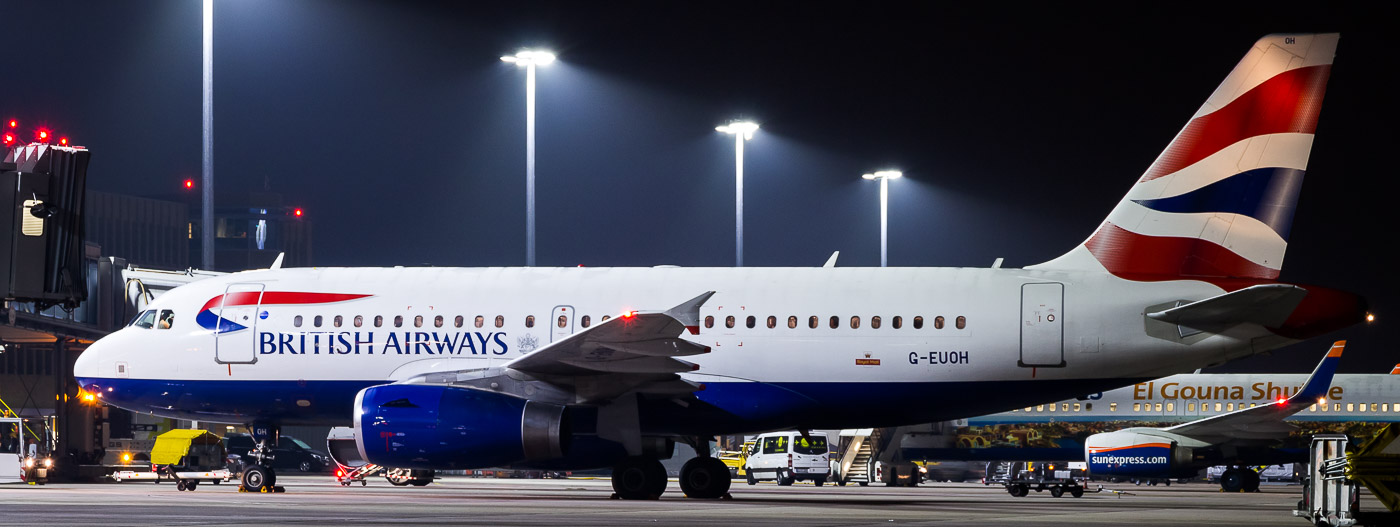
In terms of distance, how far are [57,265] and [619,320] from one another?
1097 cm

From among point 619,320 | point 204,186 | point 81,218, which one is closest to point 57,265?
point 81,218

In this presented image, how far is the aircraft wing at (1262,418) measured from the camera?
3400cm

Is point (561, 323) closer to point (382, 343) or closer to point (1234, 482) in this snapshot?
point (382, 343)

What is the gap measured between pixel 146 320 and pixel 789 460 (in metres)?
19.6

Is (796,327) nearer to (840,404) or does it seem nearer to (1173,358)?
(840,404)

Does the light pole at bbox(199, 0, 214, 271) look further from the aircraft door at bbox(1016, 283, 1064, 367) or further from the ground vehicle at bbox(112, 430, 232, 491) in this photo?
the aircraft door at bbox(1016, 283, 1064, 367)

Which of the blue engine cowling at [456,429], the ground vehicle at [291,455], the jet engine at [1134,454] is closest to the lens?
the blue engine cowling at [456,429]

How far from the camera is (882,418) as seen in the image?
2250 centimetres

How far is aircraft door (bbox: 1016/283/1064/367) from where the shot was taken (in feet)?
70.5

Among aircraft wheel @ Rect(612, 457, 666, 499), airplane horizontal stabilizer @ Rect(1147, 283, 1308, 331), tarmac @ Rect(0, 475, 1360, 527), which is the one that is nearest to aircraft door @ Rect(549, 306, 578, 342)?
aircraft wheel @ Rect(612, 457, 666, 499)

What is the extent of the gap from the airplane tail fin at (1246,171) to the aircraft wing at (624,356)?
658 centimetres

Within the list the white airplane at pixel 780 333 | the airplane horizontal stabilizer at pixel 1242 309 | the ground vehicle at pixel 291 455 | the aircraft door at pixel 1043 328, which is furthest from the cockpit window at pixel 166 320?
the ground vehicle at pixel 291 455

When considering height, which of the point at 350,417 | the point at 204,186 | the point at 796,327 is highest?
the point at 204,186

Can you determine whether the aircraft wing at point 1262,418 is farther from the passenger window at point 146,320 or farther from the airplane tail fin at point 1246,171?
the passenger window at point 146,320
